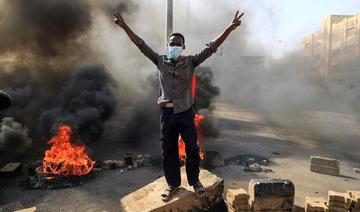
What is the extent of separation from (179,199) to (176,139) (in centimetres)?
81

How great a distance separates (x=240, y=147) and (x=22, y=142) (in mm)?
8658

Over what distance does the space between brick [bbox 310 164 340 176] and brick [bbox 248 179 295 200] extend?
5542 mm

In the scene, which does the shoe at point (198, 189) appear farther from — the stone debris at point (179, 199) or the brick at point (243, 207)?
the brick at point (243, 207)

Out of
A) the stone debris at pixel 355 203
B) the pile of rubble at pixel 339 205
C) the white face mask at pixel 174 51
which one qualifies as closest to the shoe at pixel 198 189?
the white face mask at pixel 174 51

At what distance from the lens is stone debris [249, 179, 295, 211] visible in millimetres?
5555

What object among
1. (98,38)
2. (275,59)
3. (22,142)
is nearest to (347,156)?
(22,142)

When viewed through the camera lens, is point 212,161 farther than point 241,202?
Yes

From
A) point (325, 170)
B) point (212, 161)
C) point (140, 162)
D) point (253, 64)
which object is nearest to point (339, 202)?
point (325, 170)

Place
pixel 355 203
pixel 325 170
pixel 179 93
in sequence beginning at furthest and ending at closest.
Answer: pixel 325 170, pixel 355 203, pixel 179 93

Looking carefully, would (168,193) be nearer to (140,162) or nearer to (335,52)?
(140,162)

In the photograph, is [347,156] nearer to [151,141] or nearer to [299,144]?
[299,144]

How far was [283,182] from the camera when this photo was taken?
5.60 metres

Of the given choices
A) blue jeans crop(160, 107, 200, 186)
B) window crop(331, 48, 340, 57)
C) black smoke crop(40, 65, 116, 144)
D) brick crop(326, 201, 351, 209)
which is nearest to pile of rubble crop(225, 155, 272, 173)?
brick crop(326, 201, 351, 209)

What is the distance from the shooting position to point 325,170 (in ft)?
34.2
